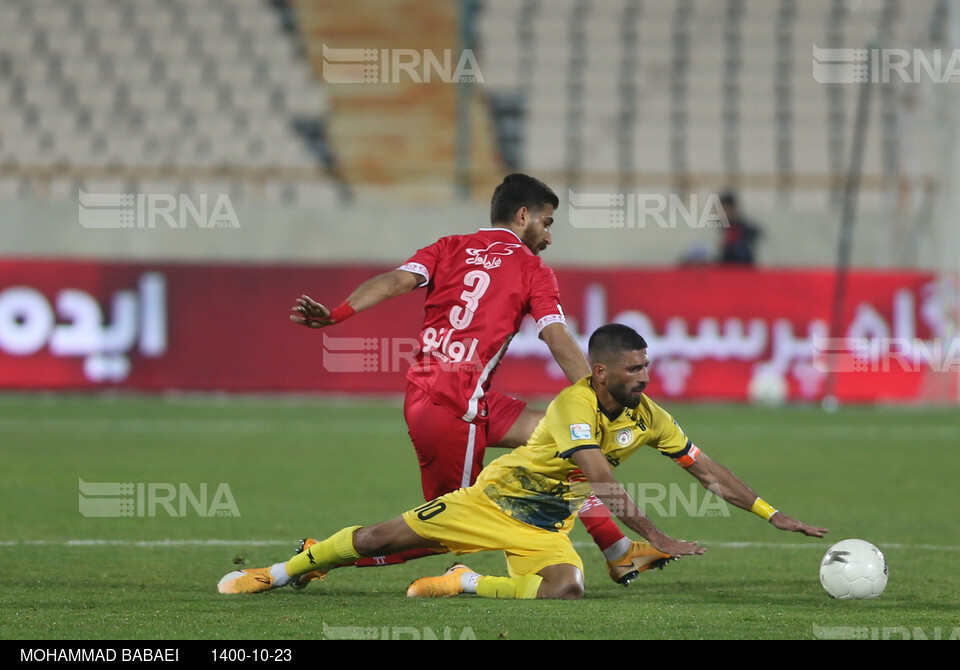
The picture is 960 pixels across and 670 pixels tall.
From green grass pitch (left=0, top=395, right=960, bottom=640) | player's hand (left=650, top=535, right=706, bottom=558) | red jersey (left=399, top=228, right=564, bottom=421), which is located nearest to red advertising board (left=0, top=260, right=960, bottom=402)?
green grass pitch (left=0, top=395, right=960, bottom=640)

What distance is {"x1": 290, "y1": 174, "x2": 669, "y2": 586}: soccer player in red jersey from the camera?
642 cm

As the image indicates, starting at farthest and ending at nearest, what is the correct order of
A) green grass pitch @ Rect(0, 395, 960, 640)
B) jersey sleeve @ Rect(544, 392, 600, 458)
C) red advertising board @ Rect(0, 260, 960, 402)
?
red advertising board @ Rect(0, 260, 960, 402)
jersey sleeve @ Rect(544, 392, 600, 458)
green grass pitch @ Rect(0, 395, 960, 640)

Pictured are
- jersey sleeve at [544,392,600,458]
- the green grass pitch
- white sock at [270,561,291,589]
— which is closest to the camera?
the green grass pitch

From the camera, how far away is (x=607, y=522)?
6.28 m

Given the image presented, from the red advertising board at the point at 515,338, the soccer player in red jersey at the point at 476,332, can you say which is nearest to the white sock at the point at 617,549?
the soccer player in red jersey at the point at 476,332

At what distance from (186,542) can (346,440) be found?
5.32m

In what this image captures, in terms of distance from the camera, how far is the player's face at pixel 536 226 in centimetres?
665

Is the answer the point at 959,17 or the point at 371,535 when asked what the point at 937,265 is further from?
the point at 371,535

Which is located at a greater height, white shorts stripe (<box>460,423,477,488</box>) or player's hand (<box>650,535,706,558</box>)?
white shorts stripe (<box>460,423,477,488</box>)

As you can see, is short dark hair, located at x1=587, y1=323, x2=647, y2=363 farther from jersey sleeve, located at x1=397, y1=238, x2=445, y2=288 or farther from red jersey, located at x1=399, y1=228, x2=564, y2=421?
jersey sleeve, located at x1=397, y1=238, x2=445, y2=288

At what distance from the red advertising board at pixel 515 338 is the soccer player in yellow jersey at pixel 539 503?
9.64m

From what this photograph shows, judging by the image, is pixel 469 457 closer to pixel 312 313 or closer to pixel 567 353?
pixel 567 353

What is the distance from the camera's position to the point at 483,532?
596 centimetres

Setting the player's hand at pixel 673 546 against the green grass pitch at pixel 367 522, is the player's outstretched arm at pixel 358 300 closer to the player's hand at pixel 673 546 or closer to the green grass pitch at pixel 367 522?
the green grass pitch at pixel 367 522
